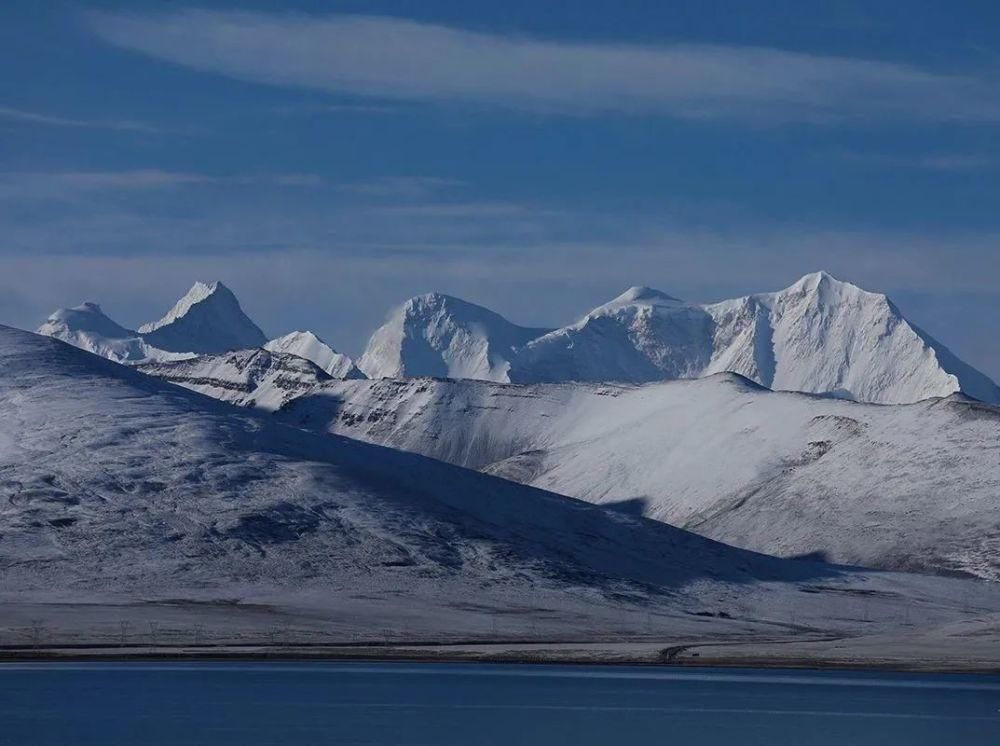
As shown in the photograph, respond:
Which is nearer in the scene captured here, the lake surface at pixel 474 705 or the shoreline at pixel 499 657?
the lake surface at pixel 474 705

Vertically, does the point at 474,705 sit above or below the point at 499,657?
below

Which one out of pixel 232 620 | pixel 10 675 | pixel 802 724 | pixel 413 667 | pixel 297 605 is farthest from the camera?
pixel 297 605

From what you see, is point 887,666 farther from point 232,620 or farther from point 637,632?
point 232,620

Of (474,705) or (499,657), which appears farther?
(499,657)

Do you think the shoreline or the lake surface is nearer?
the lake surface

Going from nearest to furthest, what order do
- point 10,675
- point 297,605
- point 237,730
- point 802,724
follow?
point 237,730 < point 802,724 < point 10,675 < point 297,605

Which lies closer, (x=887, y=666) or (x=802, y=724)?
(x=802, y=724)

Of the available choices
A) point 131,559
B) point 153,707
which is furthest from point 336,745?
point 131,559
